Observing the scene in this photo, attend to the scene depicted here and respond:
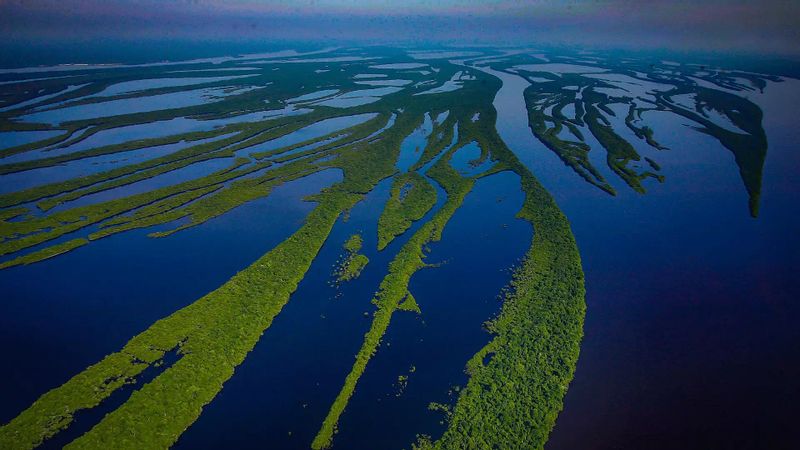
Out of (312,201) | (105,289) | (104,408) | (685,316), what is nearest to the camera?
(104,408)

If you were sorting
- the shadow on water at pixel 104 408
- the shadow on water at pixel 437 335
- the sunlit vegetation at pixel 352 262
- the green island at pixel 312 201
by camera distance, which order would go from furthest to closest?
the sunlit vegetation at pixel 352 262, the green island at pixel 312 201, the shadow on water at pixel 437 335, the shadow on water at pixel 104 408

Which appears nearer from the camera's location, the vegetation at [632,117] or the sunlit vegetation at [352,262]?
the sunlit vegetation at [352,262]

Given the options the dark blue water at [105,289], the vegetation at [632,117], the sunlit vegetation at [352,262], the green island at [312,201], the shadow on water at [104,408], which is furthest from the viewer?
the vegetation at [632,117]

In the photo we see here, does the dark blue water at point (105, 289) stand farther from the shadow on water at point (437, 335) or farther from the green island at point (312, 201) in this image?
the shadow on water at point (437, 335)

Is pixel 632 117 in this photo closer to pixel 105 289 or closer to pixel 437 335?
pixel 437 335

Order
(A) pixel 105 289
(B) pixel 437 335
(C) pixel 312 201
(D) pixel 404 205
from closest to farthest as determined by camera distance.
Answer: (B) pixel 437 335 < (A) pixel 105 289 < (D) pixel 404 205 < (C) pixel 312 201

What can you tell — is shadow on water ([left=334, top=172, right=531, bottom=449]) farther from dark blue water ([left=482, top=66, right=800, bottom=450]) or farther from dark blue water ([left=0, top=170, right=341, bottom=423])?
dark blue water ([left=0, top=170, right=341, bottom=423])

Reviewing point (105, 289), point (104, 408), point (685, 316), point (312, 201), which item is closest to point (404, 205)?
point (312, 201)

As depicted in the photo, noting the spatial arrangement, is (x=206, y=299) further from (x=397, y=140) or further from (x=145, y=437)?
(x=397, y=140)

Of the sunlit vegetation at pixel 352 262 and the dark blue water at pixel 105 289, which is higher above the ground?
the sunlit vegetation at pixel 352 262

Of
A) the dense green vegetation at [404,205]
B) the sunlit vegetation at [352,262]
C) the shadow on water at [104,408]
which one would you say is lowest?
the shadow on water at [104,408]

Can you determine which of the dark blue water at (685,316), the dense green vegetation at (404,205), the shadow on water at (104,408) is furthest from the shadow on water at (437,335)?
the shadow on water at (104,408)
